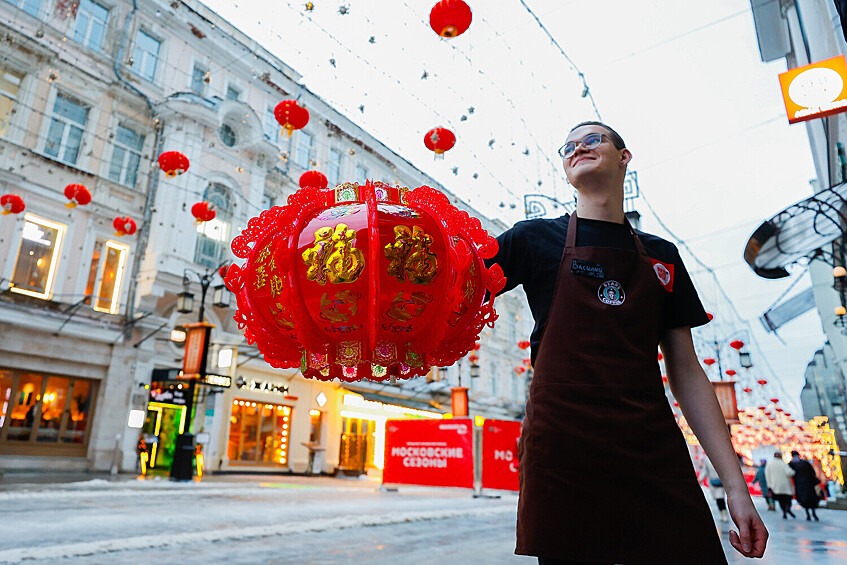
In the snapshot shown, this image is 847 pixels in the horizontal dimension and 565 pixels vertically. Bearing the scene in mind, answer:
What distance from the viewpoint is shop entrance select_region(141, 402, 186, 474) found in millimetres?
16531

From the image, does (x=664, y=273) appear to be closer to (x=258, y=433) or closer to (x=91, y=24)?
(x=91, y=24)

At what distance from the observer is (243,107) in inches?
746

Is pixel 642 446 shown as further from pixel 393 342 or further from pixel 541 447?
pixel 393 342

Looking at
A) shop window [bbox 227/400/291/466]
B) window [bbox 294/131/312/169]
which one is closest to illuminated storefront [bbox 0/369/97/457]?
shop window [bbox 227/400/291/466]

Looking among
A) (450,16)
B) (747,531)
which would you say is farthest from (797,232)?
(747,531)

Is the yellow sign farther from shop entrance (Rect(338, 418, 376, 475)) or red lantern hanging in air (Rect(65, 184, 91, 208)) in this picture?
shop entrance (Rect(338, 418, 376, 475))

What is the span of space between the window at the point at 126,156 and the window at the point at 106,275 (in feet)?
6.91

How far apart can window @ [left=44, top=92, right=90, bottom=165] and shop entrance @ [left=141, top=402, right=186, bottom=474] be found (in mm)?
7816

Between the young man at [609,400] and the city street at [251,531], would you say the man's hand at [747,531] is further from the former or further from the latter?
the city street at [251,531]

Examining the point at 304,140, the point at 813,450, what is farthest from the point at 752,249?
the point at 813,450

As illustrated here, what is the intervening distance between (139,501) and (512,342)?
2873 cm

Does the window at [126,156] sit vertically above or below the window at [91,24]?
below

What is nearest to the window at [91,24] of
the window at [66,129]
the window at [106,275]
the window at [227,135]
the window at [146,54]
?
the window at [146,54]

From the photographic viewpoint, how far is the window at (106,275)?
16.7 m
